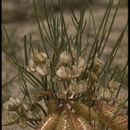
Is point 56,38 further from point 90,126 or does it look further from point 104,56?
point 104,56

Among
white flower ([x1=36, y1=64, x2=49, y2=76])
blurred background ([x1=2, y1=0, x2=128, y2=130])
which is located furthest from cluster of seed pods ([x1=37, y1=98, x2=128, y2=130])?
blurred background ([x1=2, y1=0, x2=128, y2=130])

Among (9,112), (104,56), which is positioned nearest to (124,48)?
(104,56)

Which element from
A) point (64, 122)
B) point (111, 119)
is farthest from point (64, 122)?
point (111, 119)

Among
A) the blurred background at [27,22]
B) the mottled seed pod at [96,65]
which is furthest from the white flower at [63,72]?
the blurred background at [27,22]

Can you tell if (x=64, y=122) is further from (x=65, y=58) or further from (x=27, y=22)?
(x=27, y=22)

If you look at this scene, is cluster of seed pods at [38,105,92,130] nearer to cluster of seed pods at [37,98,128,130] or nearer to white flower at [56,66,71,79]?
cluster of seed pods at [37,98,128,130]

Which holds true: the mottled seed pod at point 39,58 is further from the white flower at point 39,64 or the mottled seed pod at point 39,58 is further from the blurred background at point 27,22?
the blurred background at point 27,22
